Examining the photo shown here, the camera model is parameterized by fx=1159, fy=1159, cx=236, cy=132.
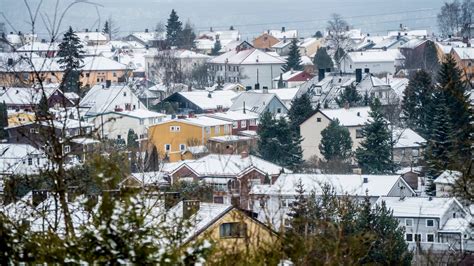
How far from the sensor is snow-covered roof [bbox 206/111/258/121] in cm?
2323

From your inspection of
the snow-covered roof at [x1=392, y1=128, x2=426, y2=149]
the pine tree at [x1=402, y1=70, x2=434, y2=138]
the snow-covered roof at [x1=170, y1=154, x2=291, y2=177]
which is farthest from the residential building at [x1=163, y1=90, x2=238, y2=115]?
the snow-covered roof at [x1=170, y1=154, x2=291, y2=177]

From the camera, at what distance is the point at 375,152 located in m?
18.4

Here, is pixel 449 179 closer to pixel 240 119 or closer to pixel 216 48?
pixel 240 119

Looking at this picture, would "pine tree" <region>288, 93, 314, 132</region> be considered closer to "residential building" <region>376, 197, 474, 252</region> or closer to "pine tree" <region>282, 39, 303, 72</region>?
"residential building" <region>376, 197, 474, 252</region>

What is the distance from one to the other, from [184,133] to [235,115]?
7.37 feet

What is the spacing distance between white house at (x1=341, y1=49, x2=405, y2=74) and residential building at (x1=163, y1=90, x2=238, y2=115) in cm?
936

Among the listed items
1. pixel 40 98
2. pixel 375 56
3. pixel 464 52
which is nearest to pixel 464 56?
pixel 464 52

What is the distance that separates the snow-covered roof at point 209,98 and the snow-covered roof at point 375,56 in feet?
31.5

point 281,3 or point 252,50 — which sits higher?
point 281,3

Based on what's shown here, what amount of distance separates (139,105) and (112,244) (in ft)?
74.5

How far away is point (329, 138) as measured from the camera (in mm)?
19812

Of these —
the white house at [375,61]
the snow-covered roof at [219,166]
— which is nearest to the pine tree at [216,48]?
the white house at [375,61]

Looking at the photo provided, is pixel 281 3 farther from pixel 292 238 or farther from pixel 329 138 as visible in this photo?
pixel 292 238

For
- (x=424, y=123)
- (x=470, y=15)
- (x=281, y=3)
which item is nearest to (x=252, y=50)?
(x=470, y=15)
